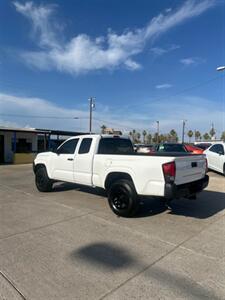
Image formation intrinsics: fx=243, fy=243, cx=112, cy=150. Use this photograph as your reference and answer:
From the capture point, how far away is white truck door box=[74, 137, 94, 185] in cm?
634

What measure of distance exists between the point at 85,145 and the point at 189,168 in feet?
9.37

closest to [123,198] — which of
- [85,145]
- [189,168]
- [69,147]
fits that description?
[189,168]

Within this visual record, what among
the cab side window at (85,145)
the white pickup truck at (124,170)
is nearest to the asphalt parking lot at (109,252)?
the white pickup truck at (124,170)

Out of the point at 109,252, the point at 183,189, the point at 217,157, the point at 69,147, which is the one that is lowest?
the point at 109,252

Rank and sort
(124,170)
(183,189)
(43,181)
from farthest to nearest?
(43,181), (124,170), (183,189)

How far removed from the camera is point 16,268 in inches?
125

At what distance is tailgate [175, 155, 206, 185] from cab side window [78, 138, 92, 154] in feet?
8.51

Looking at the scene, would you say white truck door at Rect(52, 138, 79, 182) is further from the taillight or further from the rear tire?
the taillight

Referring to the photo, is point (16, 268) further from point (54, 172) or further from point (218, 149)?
point (218, 149)

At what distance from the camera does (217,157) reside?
11570 millimetres

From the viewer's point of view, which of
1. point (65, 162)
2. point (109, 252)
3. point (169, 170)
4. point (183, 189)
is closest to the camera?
point (109, 252)

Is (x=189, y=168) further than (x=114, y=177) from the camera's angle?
No

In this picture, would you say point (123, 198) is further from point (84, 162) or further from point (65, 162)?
point (65, 162)

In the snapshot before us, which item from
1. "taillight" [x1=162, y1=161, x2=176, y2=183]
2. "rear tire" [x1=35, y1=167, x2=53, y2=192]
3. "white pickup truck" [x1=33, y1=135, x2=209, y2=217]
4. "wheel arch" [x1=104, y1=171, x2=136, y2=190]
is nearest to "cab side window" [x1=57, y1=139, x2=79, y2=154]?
"white pickup truck" [x1=33, y1=135, x2=209, y2=217]
